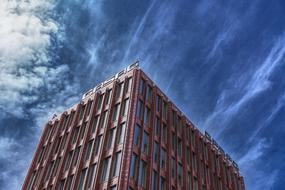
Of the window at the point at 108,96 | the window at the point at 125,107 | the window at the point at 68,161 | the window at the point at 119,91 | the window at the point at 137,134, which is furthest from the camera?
the window at the point at 108,96

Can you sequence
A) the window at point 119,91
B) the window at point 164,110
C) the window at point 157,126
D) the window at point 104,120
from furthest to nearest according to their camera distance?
the window at point 164,110
the window at point 119,91
the window at point 157,126
the window at point 104,120

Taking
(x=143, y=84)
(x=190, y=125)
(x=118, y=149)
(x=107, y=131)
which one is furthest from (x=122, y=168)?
(x=190, y=125)

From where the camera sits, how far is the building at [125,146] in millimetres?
46781

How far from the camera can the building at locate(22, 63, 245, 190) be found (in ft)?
153

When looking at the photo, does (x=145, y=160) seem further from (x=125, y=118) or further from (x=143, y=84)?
(x=143, y=84)

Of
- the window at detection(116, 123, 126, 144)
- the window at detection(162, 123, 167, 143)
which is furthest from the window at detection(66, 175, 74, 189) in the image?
the window at detection(162, 123, 167, 143)

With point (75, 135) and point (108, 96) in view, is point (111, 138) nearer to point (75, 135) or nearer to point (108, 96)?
point (108, 96)

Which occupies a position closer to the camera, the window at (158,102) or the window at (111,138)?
the window at (111,138)

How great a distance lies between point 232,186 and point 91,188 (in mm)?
38285

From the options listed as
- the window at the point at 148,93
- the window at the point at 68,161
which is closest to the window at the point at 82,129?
the window at the point at 68,161

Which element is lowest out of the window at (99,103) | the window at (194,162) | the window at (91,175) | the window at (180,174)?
the window at (91,175)

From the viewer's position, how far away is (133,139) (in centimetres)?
4784

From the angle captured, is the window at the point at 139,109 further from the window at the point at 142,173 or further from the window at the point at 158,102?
the window at the point at 142,173

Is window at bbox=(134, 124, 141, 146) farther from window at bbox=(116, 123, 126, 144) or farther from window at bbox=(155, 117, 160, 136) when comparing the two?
window at bbox=(155, 117, 160, 136)
